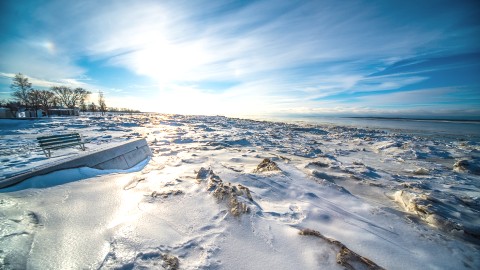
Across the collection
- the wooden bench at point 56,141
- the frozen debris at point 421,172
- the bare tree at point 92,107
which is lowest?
the frozen debris at point 421,172

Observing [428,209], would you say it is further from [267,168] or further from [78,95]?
[78,95]

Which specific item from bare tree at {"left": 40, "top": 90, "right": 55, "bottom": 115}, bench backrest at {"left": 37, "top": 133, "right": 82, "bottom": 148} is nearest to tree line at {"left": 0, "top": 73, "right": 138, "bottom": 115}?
bare tree at {"left": 40, "top": 90, "right": 55, "bottom": 115}

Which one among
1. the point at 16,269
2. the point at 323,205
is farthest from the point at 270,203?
the point at 16,269

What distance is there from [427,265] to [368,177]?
3.31 metres

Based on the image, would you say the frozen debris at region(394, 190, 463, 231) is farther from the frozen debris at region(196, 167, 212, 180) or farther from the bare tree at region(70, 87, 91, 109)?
the bare tree at region(70, 87, 91, 109)

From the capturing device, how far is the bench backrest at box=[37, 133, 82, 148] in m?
4.82

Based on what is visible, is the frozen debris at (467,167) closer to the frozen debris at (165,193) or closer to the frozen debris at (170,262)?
the frozen debris at (165,193)

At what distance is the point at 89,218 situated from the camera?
2.27 meters

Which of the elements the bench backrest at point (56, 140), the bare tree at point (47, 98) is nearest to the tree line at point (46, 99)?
the bare tree at point (47, 98)

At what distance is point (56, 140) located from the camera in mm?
5223

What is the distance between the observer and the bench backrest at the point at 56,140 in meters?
4.82

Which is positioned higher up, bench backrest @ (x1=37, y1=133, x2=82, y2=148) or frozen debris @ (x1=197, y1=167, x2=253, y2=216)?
bench backrest @ (x1=37, y1=133, x2=82, y2=148)

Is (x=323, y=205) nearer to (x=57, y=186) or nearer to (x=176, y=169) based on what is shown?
(x=176, y=169)

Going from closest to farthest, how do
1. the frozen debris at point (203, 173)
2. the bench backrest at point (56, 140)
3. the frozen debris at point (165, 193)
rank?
1. the frozen debris at point (165, 193)
2. the frozen debris at point (203, 173)
3. the bench backrest at point (56, 140)
